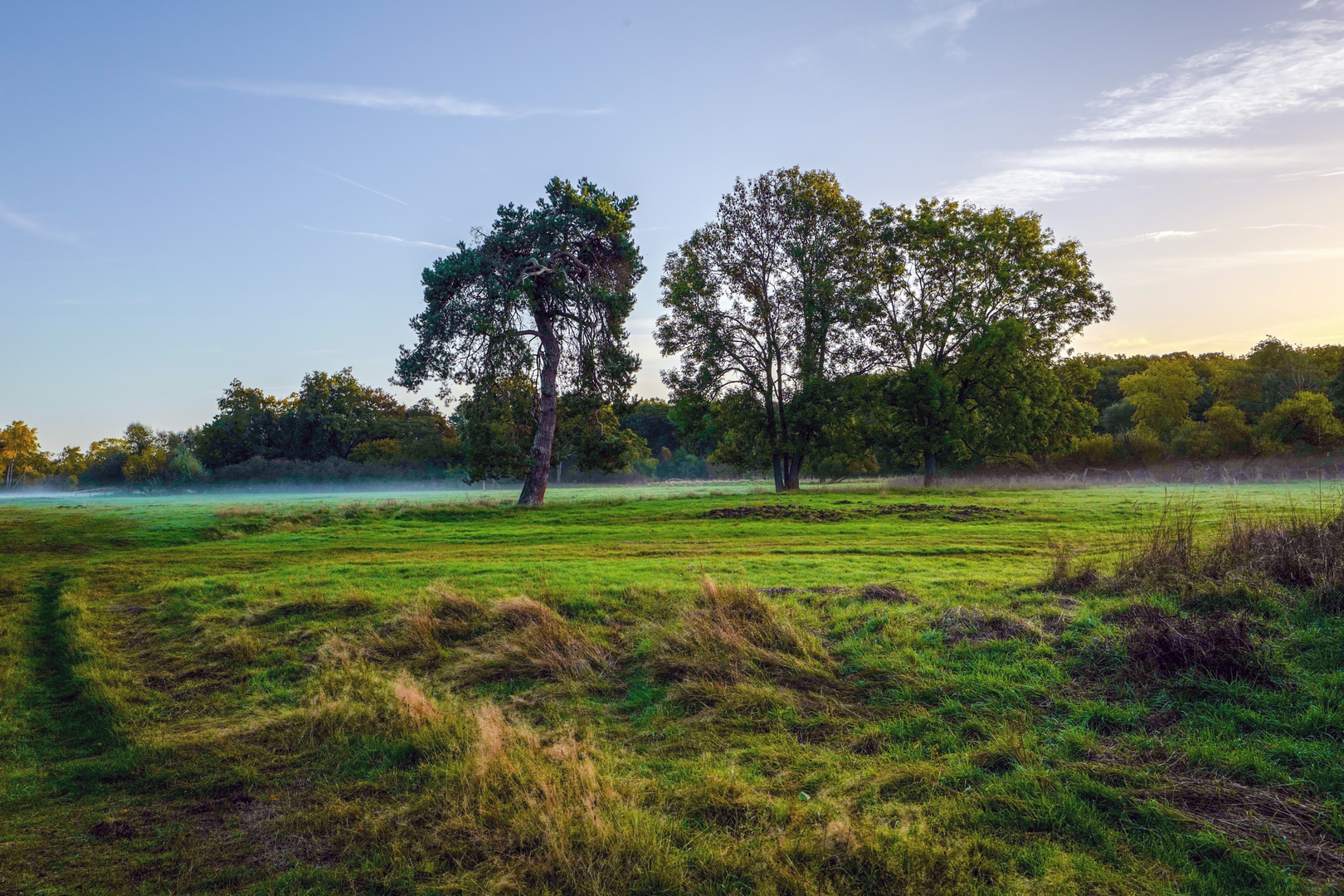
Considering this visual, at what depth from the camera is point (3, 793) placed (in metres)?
5.74

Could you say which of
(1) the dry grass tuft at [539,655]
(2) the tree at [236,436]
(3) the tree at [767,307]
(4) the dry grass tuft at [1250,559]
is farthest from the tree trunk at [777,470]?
(2) the tree at [236,436]

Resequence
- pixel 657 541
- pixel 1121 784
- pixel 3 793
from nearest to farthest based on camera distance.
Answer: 1. pixel 1121 784
2. pixel 3 793
3. pixel 657 541

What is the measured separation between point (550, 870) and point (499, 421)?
3029 centimetres

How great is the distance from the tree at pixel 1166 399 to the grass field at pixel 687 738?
58.6m

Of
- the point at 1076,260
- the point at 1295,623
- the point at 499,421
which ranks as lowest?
the point at 1295,623

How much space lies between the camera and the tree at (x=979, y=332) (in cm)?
4066

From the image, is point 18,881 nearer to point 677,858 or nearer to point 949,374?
point 677,858

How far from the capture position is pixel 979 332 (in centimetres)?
4138

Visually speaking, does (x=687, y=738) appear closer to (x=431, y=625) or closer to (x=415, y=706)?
(x=415, y=706)

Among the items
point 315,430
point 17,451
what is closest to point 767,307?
point 315,430

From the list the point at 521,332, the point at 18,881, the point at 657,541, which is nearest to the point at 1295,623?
the point at 18,881

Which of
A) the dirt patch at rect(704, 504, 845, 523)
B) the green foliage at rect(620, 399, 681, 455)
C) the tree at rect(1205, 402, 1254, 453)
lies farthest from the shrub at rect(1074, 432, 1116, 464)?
the green foliage at rect(620, 399, 681, 455)

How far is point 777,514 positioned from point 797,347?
1822cm

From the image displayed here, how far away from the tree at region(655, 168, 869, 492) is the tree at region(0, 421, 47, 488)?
97.6 metres
